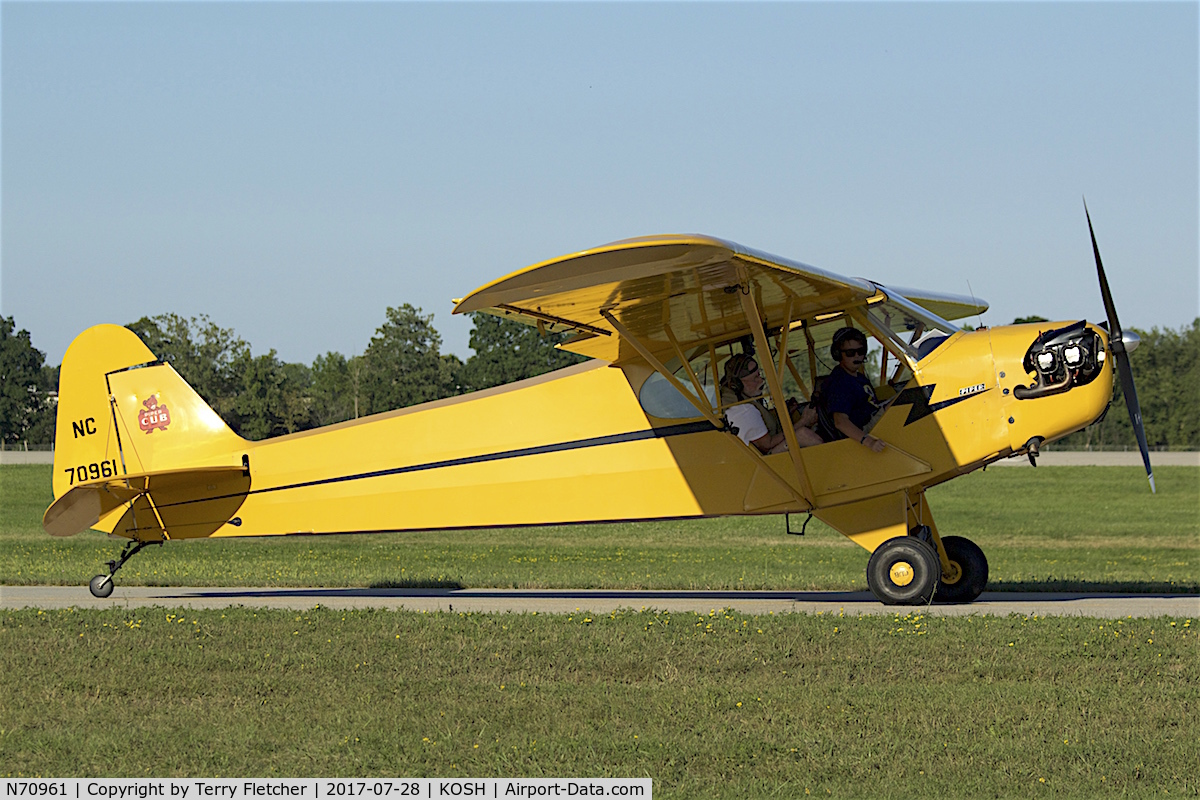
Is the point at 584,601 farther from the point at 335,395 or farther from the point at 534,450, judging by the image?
the point at 335,395

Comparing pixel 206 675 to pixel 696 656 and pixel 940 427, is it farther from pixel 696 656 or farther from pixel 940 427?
pixel 940 427

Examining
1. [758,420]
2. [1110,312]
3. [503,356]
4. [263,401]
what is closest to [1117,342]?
[1110,312]

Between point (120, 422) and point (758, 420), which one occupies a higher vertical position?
point (120, 422)

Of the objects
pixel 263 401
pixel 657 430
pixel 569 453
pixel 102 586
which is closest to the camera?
pixel 657 430

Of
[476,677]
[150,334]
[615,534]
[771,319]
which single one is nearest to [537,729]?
[476,677]

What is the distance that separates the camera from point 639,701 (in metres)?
6.84

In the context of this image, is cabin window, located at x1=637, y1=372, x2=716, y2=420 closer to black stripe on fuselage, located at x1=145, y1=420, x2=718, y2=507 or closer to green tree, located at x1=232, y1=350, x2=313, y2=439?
black stripe on fuselage, located at x1=145, y1=420, x2=718, y2=507

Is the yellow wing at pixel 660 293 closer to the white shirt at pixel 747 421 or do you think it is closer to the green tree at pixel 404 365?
the white shirt at pixel 747 421

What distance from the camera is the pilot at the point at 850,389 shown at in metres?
10.8

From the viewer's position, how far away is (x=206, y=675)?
770cm

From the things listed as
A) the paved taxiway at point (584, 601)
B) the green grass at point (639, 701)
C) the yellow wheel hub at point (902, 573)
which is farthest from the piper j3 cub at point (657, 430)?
the green grass at point (639, 701)

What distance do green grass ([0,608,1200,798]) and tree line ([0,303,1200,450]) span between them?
189 ft

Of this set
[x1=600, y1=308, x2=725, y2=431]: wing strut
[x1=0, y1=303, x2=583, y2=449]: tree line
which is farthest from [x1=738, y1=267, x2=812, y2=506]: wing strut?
[x1=0, y1=303, x2=583, y2=449]: tree line

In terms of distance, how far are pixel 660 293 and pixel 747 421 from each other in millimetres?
1682
